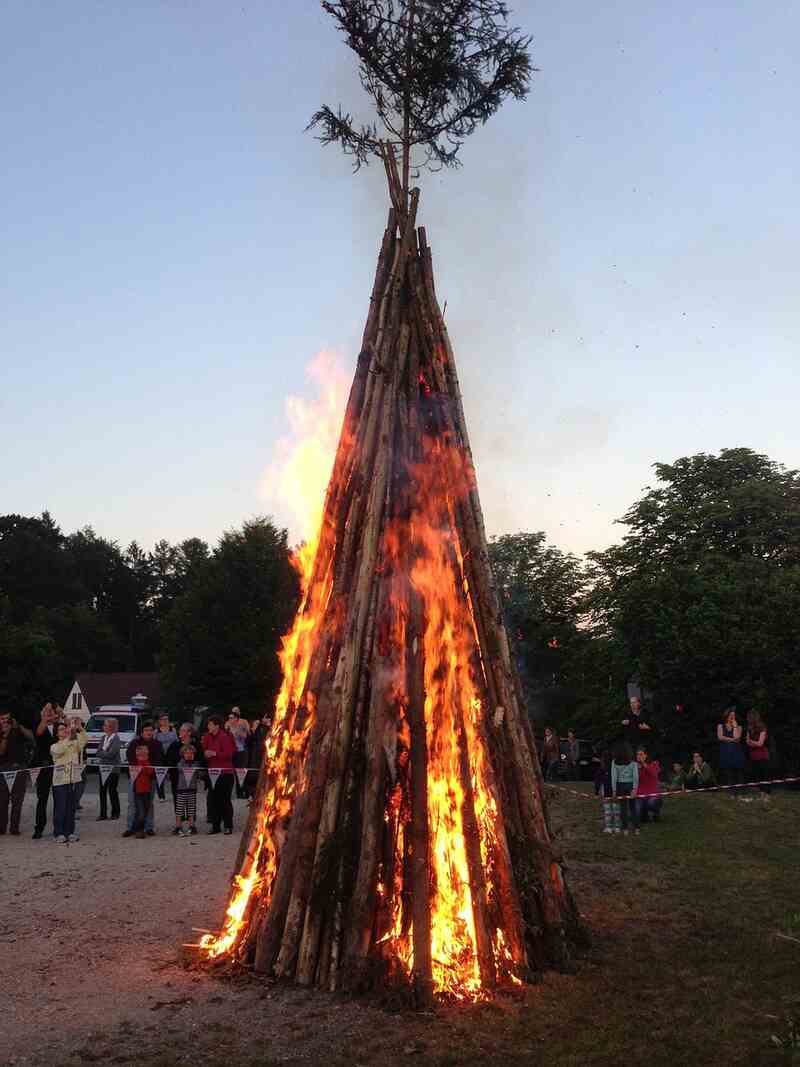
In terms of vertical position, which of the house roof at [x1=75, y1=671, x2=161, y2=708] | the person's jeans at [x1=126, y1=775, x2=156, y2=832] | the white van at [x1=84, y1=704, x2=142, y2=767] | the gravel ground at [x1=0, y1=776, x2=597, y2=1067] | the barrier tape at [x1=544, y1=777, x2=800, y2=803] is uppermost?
the house roof at [x1=75, y1=671, x2=161, y2=708]

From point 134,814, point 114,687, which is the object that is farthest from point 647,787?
point 114,687

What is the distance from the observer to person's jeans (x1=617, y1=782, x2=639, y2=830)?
15.0 m

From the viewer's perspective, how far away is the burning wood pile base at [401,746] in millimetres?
7289

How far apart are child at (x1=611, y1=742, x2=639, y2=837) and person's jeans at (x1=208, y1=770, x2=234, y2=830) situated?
5.99 metres

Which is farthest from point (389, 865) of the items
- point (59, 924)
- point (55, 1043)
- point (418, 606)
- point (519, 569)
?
point (519, 569)

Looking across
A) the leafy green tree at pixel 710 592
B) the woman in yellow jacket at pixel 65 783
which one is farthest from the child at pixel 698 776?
the woman in yellow jacket at pixel 65 783

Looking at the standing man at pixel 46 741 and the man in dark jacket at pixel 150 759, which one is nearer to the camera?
the man in dark jacket at pixel 150 759

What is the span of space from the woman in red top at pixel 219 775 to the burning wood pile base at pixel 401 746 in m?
7.45

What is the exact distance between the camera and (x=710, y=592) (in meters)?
27.3

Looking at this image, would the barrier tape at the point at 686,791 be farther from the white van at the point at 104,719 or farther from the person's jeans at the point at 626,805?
the white van at the point at 104,719

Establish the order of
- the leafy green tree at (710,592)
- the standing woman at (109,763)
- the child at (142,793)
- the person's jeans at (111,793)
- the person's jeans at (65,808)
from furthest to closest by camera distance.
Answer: the leafy green tree at (710,592) → the person's jeans at (111,793) → the standing woman at (109,763) → the child at (142,793) → the person's jeans at (65,808)

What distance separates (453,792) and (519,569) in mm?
40169

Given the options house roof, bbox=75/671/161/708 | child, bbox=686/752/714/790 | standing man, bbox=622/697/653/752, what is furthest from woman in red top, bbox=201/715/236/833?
house roof, bbox=75/671/161/708

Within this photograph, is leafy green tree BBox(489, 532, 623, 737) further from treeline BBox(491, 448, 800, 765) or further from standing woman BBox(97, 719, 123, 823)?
standing woman BBox(97, 719, 123, 823)
